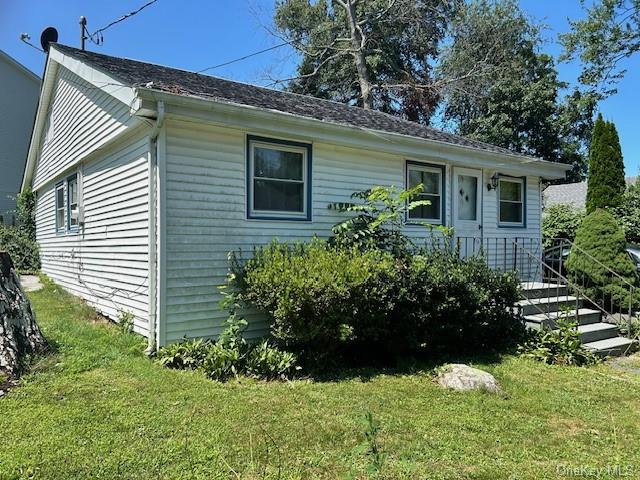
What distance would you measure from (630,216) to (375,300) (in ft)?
36.2

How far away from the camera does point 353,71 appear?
78.1ft

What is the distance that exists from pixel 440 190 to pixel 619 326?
3.78 metres

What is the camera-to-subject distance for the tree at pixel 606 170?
36.0ft

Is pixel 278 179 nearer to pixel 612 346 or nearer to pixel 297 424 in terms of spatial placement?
pixel 297 424

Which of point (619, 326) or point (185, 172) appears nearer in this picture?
point (185, 172)

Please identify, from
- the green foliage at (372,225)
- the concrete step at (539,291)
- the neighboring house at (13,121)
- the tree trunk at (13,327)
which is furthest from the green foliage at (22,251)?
the concrete step at (539,291)

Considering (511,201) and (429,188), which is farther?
(511,201)

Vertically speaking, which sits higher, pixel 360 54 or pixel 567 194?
pixel 360 54

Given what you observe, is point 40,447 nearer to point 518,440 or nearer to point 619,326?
point 518,440

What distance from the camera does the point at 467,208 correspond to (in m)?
9.16

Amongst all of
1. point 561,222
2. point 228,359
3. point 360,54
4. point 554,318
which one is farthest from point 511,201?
point 360,54

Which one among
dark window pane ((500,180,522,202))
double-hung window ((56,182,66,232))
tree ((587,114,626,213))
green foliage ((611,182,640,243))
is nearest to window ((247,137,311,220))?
dark window pane ((500,180,522,202))

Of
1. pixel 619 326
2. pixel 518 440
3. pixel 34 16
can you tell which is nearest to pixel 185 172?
pixel 518 440

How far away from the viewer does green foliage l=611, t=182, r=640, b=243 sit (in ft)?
40.9
